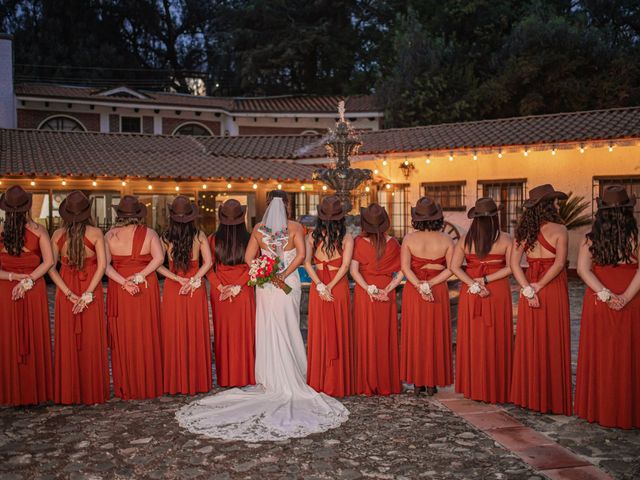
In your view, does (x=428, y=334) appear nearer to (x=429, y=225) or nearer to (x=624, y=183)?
(x=429, y=225)

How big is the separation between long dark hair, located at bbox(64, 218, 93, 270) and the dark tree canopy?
75.4 ft

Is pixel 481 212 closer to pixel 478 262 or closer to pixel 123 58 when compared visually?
pixel 478 262

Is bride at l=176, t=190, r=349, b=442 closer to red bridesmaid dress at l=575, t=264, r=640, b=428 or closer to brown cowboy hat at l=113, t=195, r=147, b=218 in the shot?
brown cowboy hat at l=113, t=195, r=147, b=218

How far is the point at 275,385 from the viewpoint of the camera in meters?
5.31

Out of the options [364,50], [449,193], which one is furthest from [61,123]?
[449,193]

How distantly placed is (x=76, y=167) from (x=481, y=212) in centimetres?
1277

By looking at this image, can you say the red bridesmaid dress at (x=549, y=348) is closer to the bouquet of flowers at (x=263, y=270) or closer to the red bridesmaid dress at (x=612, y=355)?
the red bridesmaid dress at (x=612, y=355)

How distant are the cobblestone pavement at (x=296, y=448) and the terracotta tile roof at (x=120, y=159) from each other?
36.5 feet

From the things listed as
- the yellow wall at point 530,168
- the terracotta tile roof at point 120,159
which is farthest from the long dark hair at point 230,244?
the yellow wall at point 530,168

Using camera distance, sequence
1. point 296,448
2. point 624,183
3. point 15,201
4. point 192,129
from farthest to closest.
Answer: point 192,129 → point 624,183 → point 15,201 → point 296,448

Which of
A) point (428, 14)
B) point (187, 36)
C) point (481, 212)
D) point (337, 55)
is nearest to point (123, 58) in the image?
point (187, 36)

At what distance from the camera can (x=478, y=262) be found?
17.2 feet

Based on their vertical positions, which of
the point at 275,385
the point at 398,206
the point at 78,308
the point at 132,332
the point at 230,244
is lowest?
the point at 275,385

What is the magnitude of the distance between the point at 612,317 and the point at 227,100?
2688cm
